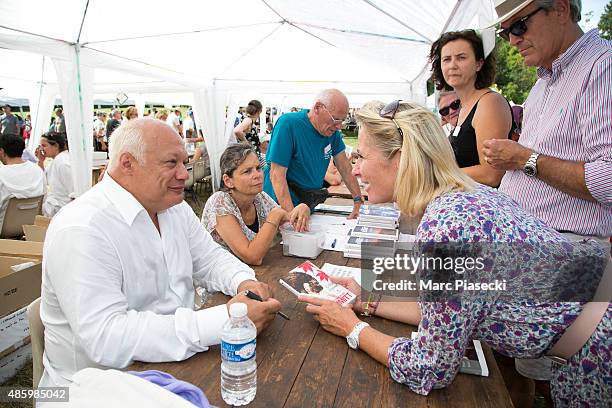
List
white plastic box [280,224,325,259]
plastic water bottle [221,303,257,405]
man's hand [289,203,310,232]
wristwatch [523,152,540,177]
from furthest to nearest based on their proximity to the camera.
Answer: man's hand [289,203,310,232]
white plastic box [280,224,325,259]
wristwatch [523,152,540,177]
plastic water bottle [221,303,257,405]

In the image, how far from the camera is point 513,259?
1.18m

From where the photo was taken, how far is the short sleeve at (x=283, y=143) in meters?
3.29

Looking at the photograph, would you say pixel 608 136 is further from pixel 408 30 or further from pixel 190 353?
pixel 408 30

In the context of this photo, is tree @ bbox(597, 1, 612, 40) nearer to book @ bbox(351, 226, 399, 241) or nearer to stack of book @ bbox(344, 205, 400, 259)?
stack of book @ bbox(344, 205, 400, 259)

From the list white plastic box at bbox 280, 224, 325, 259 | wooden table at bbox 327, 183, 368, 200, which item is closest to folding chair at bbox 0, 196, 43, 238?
wooden table at bbox 327, 183, 368, 200

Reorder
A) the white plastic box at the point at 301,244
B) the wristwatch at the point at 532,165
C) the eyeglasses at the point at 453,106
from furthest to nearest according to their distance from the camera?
the eyeglasses at the point at 453,106 < the white plastic box at the point at 301,244 < the wristwatch at the point at 532,165

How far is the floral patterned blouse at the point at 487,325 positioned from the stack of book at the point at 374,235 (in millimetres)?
936

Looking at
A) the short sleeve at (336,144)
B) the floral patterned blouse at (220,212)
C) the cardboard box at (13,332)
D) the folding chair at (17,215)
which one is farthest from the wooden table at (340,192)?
the folding chair at (17,215)

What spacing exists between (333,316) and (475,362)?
49 cm

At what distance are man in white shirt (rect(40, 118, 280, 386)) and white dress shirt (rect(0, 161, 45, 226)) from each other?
12.4 feet

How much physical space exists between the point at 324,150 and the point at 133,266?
91.4 inches

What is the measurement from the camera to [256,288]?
66.6 inches

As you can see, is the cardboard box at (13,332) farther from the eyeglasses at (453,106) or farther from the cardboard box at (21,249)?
the eyeglasses at (453,106)

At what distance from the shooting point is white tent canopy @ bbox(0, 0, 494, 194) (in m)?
4.50
